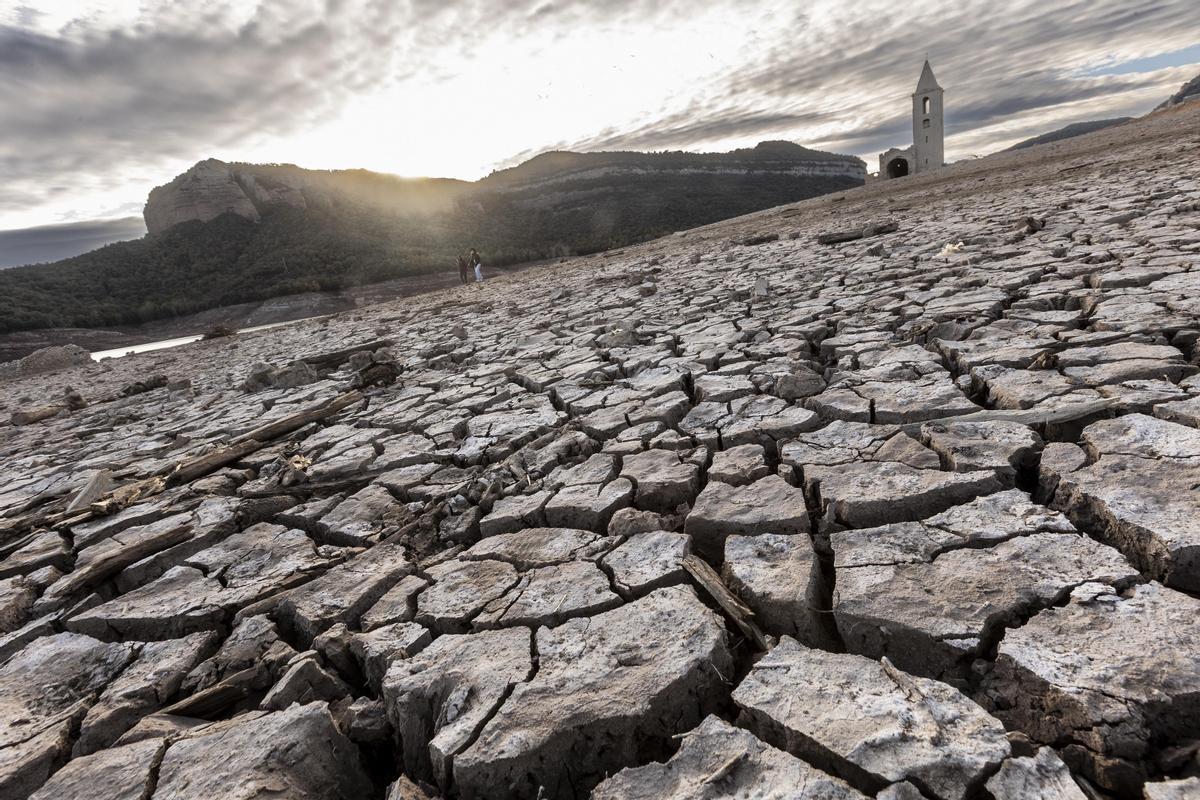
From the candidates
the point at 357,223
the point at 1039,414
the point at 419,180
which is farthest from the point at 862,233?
the point at 419,180

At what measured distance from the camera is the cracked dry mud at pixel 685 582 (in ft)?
3.30

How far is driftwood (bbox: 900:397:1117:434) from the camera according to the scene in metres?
1.79

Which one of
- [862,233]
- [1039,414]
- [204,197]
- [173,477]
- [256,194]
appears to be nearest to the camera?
[1039,414]

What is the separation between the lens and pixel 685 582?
4.92 ft

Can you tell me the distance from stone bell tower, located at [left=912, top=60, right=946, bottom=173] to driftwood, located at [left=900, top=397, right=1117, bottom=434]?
38.0m

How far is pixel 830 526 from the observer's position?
63.2 inches

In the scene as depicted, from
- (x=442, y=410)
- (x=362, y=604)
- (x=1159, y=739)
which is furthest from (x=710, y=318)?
(x=1159, y=739)

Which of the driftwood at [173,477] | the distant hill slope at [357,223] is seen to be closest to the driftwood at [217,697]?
the driftwood at [173,477]

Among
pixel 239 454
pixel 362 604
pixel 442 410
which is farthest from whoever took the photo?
pixel 442 410

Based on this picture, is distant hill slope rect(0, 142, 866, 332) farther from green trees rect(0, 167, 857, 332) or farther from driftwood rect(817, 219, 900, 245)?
driftwood rect(817, 219, 900, 245)

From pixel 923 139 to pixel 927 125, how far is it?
0.92 metres

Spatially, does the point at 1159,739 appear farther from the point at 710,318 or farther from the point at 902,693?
the point at 710,318

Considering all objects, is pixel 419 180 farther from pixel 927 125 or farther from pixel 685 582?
pixel 685 582

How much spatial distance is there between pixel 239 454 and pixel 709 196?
165ft
